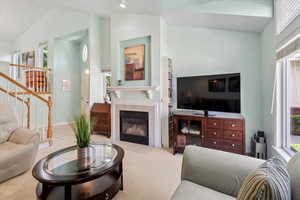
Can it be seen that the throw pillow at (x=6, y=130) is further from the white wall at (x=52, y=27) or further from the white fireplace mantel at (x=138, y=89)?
the white wall at (x=52, y=27)

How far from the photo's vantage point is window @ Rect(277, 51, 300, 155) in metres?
2.03

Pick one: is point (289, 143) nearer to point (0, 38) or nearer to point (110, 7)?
point (110, 7)

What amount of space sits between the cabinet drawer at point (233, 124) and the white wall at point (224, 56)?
1.82 ft

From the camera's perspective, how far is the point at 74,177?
4.70ft

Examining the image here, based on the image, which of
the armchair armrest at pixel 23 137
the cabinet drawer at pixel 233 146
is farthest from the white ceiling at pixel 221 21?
the armchair armrest at pixel 23 137

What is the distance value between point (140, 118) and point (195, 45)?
2.12m

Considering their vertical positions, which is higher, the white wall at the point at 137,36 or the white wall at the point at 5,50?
the white wall at the point at 5,50

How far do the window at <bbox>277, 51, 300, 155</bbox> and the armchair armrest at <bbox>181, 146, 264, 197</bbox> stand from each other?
1254 mm

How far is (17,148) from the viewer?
227 cm

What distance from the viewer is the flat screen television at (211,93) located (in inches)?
109

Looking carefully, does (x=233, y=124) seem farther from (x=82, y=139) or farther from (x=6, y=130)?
(x=6, y=130)

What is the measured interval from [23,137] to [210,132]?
10.2ft

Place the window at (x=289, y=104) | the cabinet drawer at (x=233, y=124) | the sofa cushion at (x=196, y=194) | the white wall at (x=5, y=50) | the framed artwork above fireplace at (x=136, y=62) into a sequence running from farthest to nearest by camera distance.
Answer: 1. the white wall at (x=5, y=50)
2. the framed artwork above fireplace at (x=136, y=62)
3. the cabinet drawer at (x=233, y=124)
4. the window at (x=289, y=104)
5. the sofa cushion at (x=196, y=194)

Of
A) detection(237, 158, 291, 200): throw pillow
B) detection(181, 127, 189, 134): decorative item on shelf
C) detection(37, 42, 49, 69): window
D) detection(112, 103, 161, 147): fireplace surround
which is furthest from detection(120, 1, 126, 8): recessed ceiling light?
detection(37, 42, 49, 69): window
